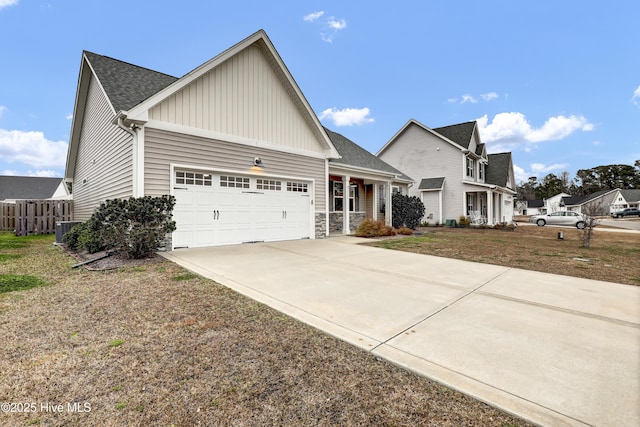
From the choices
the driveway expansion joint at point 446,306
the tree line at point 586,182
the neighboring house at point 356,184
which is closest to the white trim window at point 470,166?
the neighboring house at point 356,184

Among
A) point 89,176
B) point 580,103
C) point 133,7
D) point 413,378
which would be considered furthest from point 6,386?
point 580,103

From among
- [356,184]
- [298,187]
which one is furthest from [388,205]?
[298,187]

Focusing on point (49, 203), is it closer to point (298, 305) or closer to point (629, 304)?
point (298, 305)

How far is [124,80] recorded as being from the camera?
9906 mm

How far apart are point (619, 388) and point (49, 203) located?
21096 mm

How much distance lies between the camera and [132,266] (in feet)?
20.2

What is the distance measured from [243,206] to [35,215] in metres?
13.0

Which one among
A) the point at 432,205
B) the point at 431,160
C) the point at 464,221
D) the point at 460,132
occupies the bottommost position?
the point at 464,221

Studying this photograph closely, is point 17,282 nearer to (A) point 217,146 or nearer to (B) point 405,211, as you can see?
(A) point 217,146

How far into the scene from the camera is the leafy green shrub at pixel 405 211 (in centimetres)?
1681

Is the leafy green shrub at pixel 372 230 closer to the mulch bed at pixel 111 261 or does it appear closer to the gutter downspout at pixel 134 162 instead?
the mulch bed at pixel 111 261

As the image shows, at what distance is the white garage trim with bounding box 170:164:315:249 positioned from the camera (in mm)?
8391

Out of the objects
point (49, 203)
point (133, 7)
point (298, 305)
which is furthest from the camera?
point (49, 203)

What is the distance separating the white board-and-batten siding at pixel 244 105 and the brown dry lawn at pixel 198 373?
6.18 metres
